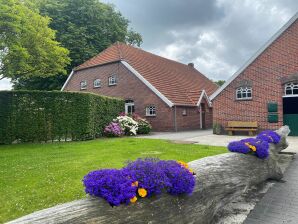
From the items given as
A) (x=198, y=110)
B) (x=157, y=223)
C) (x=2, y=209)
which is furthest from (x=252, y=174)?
(x=198, y=110)

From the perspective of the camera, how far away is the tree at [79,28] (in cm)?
3191

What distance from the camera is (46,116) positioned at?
15133 mm

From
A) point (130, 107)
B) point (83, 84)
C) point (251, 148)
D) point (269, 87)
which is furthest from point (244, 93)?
point (83, 84)

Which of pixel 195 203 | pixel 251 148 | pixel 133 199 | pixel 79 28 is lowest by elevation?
pixel 195 203

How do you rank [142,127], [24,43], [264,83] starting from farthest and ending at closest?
[142,127] → [24,43] → [264,83]

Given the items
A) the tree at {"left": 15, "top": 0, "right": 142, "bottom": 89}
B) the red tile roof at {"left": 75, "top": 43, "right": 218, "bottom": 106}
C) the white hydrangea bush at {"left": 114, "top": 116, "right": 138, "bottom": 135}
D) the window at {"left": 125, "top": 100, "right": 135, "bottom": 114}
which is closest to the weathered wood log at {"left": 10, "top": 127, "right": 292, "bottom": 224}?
the white hydrangea bush at {"left": 114, "top": 116, "right": 138, "bottom": 135}

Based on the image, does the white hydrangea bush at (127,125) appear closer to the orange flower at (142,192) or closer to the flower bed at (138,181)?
the flower bed at (138,181)

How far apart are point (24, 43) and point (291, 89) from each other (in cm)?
1843

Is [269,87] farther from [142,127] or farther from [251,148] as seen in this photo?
[251,148]

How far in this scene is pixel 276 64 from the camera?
18.5m

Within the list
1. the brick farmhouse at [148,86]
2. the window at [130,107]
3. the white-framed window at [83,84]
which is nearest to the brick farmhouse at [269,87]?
the brick farmhouse at [148,86]

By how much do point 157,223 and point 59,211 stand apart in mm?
1237

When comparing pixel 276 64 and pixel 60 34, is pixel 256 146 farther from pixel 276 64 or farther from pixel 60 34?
pixel 60 34

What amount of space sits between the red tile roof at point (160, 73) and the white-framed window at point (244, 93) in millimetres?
5119
